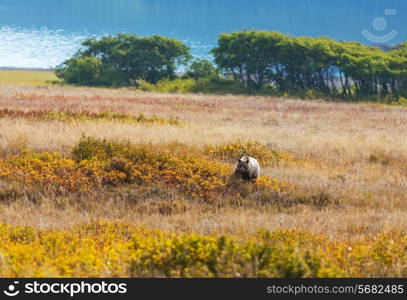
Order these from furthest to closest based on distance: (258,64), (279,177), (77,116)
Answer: (258,64), (77,116), (279,177)

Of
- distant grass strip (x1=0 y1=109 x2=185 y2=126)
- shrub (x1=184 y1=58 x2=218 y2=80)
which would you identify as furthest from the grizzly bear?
shrub (x1=184 y1=58 x2=218 y2=80)

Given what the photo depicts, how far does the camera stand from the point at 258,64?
207ft

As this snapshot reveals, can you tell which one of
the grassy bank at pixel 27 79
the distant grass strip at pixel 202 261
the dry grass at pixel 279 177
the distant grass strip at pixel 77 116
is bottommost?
the dry grass at pixel 279 177

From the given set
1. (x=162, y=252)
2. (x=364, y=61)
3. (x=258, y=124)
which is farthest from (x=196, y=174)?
(x=364, y=61)

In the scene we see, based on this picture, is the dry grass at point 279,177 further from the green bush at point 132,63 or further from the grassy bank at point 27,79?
the green bush at point 132,63

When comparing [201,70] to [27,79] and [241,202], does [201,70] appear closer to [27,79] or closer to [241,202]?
[27,79]

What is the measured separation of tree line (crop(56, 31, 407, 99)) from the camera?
5900 cm

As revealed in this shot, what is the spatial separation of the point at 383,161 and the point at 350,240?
8.91 metres

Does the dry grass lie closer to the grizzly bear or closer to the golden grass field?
the golden grass field

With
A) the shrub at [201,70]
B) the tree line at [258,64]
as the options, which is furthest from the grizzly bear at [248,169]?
the shrub at [201,70]

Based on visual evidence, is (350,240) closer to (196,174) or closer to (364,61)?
(196,174)

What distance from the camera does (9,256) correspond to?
20.4ft

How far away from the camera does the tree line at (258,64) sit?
5900 cm

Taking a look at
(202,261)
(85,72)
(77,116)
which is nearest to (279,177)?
(202,261)
